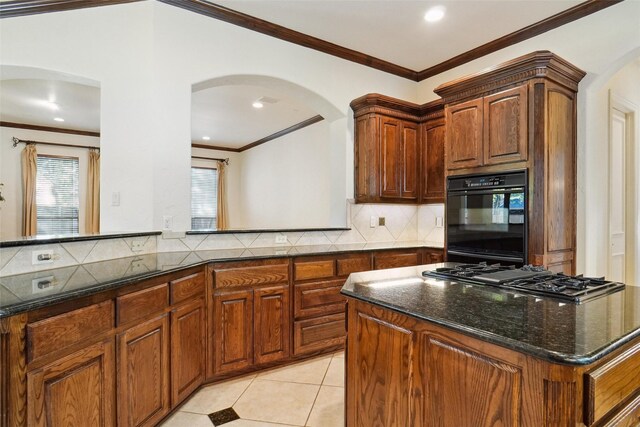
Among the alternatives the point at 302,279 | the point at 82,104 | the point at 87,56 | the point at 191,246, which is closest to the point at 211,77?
the point at 87,56

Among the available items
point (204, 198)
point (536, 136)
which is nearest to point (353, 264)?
point (536, 136)

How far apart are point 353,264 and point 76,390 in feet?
6.81

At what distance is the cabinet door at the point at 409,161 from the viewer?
3.67 metres

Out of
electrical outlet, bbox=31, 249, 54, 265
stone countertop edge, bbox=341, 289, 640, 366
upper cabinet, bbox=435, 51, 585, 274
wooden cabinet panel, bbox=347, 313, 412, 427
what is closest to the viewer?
stone countertop edge, bbox=341, 289, 640, 366

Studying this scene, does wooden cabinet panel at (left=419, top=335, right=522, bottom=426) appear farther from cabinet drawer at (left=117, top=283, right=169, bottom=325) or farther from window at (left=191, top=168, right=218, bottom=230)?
window at (left=191, top=168, right=218, bottom=230)

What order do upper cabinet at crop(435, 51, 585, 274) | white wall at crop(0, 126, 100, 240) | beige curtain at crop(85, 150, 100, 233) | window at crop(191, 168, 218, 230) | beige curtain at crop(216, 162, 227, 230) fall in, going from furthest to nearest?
1. beige curtain at crop(216, 162, 227, 230)
2. window at crop(191, 168, 218, 230)
3. beige curtain at crop(85, 150, 100, 233)
4. white wall at crop(0, 126, 100, 240)
5. upper cabinet at crop(435, 51, 585, 274)

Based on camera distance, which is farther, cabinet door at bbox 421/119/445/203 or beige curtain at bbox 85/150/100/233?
beige curtain at bbox 85/150/100/233

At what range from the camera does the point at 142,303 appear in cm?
172

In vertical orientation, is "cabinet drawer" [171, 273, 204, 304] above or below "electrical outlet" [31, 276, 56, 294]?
below

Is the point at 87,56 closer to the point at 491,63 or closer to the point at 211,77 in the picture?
the point at 211,77

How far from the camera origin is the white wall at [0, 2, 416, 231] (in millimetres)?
2387

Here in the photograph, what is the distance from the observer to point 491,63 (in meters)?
3.42

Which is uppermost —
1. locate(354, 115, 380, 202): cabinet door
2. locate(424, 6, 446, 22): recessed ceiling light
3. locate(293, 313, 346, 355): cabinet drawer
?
locate(424, 6, 446, 22): recessed ceiling light

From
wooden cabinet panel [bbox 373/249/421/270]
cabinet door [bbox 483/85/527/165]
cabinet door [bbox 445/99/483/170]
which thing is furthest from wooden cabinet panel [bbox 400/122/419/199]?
cabinet door [bbox 483/85/527/165]
